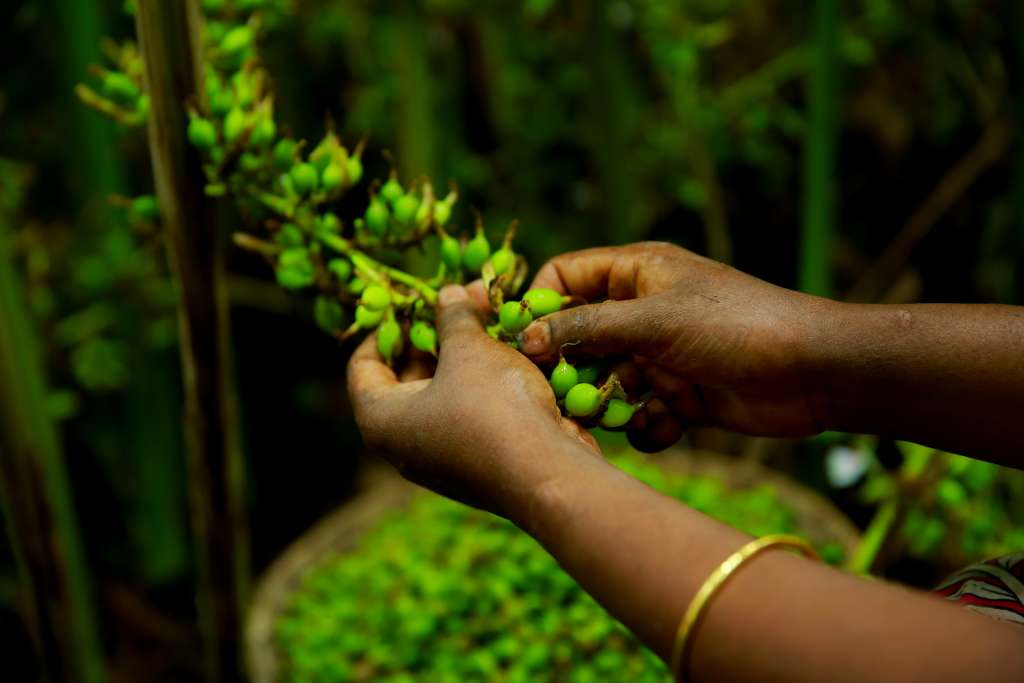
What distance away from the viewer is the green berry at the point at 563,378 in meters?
0.66

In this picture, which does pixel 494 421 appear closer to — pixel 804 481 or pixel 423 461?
pixel 423 461

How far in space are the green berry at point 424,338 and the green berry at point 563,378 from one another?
13cm

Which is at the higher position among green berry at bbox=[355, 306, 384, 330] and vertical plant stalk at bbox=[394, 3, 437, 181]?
vertical plant stalk at bbox=[394, 3, 437, 181]

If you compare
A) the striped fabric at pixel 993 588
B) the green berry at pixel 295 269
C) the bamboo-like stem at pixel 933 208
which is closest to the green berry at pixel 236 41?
the green berry at pixel 295 269

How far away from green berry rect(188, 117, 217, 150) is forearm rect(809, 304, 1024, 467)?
0.54 m

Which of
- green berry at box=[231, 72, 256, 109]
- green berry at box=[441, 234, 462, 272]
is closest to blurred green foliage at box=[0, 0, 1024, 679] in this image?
green berry at box=[231, 72, 256, 109]

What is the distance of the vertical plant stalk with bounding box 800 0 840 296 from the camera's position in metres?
1.26

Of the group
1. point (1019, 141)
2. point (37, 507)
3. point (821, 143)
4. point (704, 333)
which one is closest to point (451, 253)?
point (704, 333)

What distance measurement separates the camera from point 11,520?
3.32 ft

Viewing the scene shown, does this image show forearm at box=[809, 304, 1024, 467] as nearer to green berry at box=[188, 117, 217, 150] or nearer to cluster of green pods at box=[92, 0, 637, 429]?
cluster of green pods at box=[92, 0, 637, 429]

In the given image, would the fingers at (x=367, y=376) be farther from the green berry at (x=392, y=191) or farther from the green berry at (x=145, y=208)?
the green berry at (x=145, y=208)

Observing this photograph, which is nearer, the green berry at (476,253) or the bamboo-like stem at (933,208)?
the green berry at (476,253)

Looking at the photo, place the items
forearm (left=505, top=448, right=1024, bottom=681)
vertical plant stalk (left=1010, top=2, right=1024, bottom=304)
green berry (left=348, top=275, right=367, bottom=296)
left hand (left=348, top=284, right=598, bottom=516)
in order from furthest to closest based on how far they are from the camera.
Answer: vertical plant stalk (left=1010, top=2, right=1024, bottom=304) < green berry (left=348, top=275, right=367, bottom=296) < left hand (left=348, top=284, right=598, bottom=516) < forearm (left=505, top=448, right=1024, bottom=681)

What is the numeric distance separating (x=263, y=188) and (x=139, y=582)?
1.41m
